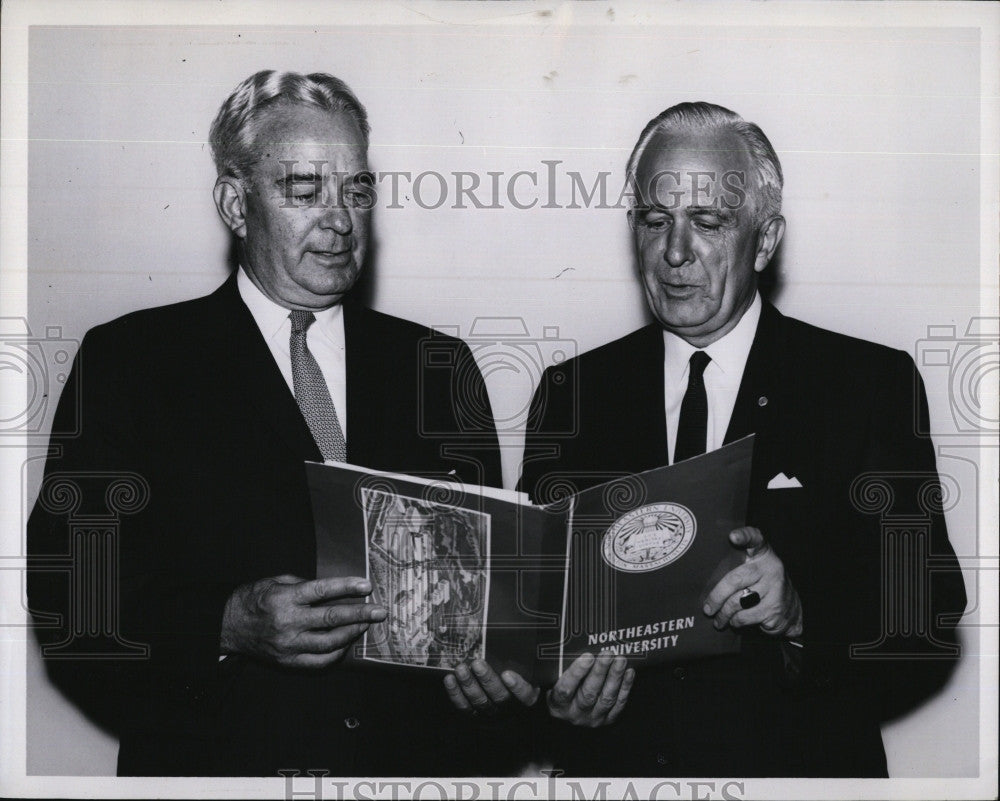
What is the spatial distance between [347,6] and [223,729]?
1.34m

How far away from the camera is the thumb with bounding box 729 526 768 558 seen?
1.72 meters

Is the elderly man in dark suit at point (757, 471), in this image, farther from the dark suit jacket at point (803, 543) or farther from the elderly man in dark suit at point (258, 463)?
the elderly man in dark suit at point (258, 463)

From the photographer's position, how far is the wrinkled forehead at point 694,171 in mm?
1829

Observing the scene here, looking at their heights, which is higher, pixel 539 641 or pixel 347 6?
pixel 347 6

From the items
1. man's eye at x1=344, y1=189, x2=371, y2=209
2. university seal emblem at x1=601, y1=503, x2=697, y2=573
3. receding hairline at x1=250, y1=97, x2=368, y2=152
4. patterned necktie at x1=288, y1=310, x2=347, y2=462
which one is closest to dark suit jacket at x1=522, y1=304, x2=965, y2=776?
university seal emblem at x1=601, y1=503, x2=697, y2=573

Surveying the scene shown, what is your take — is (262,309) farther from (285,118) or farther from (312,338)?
(285,118)

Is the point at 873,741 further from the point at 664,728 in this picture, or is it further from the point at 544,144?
the point at 544,144

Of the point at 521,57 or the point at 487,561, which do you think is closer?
the point at 487,561

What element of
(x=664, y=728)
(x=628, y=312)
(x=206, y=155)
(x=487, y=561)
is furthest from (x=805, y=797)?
(x=206, y=155)

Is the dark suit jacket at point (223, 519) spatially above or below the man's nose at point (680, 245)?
below

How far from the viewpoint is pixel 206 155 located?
1.85 metres

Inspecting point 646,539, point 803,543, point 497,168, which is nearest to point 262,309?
point 497,168

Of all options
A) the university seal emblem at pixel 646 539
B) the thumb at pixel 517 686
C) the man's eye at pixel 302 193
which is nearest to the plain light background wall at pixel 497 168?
the man's eye at pixel 302 193

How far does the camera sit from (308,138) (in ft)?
5.97
